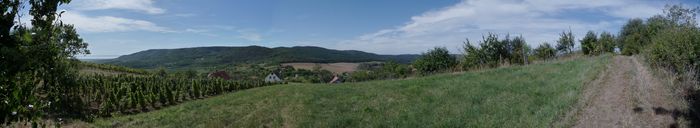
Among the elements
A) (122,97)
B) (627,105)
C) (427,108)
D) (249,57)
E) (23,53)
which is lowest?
(122,97)

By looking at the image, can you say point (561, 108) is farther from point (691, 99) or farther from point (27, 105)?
point (27, 105)

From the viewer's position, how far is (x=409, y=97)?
15453 millimetres

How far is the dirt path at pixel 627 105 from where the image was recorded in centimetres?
938

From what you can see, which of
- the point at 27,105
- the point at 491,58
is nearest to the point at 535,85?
the point at 27,105

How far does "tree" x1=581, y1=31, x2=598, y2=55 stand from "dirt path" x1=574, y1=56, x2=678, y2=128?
112 ft

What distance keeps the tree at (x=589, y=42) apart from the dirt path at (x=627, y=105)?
1345 inches

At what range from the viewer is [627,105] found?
10.2m

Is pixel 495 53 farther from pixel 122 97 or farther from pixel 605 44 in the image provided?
pixel 122 97

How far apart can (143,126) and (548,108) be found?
1078 centimetres

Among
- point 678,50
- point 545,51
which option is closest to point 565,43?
point 545,51

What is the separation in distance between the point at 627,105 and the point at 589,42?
3927 cm

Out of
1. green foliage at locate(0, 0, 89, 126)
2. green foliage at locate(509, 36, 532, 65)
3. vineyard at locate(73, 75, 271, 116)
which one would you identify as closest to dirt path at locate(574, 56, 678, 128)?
green foliage at locate(0, 0, 89, 126)

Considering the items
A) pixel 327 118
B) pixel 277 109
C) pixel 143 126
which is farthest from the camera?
pixel 277 109

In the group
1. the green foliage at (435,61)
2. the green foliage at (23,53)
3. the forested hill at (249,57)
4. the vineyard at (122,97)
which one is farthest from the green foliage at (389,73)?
the forested hill at (249,57)
